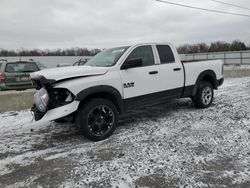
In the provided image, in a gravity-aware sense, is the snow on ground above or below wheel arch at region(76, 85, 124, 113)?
below

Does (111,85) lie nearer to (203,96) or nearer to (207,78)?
(203,96)

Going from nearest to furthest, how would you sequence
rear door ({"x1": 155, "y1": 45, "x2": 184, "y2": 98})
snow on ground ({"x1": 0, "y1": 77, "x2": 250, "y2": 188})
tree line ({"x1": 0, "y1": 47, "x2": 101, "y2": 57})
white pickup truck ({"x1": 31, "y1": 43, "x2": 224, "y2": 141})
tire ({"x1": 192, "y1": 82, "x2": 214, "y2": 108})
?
snow on ground ({"x1": 0, "y1": 77, "x2": 250, "y2": 188}), white pickup truck ({"x1": 31, "y1": 43, "x2": 224, "y2": 141}), rear door ({"x1": 155, "y1": 45, "x2": 184, "y2": 98}), tire ({"x1": 192, "y1": 82, "x2": 214, "y2": 108}), tree line ({"x1": 0, "y1": 47, "x2": 101, "y2": 57})

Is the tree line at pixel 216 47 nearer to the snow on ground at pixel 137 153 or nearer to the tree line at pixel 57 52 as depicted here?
the tree line at pixel 57 52

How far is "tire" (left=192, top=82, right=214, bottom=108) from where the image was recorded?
6977 millimetres

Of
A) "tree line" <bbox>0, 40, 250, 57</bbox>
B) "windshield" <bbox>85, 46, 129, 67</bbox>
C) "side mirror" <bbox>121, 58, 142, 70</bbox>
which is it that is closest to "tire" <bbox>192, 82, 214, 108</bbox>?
"side mirror" <bbox>121, 58, 142, 70</bbox>

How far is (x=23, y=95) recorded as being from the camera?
30.8ft

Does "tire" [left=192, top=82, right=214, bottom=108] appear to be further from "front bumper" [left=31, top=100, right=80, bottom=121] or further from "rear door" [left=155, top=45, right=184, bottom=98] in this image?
"front bumper" [left=31, top=100, right=80, bottom=121]

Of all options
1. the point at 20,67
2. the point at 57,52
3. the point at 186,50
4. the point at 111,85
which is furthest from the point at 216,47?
the point at 111,85

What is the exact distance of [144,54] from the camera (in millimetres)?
5758

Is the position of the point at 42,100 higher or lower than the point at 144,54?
lower

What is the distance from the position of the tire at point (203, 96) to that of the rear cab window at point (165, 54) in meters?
1.40

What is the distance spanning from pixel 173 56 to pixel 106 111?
2531mm

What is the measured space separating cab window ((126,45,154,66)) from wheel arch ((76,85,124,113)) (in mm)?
968

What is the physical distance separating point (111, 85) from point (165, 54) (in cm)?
196
